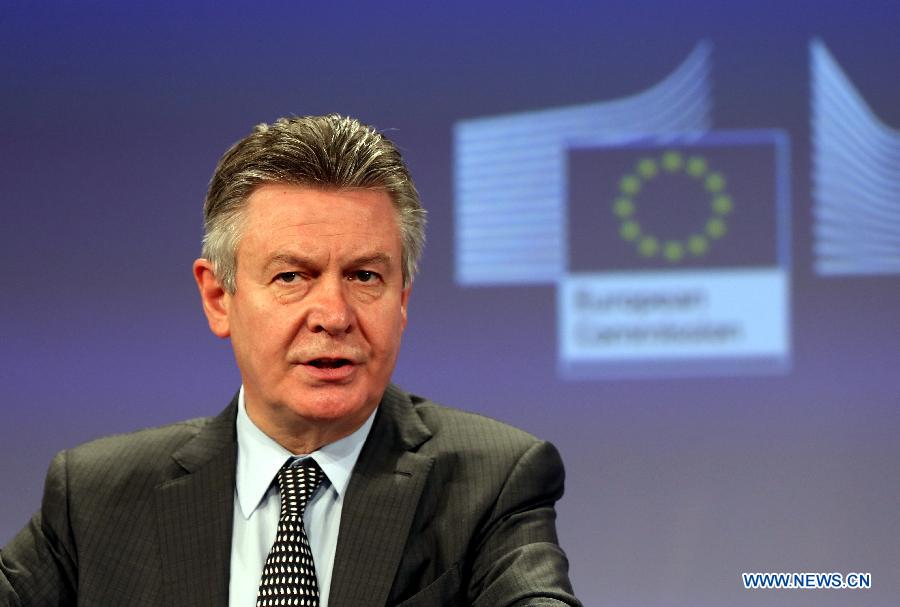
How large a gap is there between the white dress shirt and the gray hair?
0.30 meters

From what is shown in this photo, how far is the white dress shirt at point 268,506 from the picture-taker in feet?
6.61

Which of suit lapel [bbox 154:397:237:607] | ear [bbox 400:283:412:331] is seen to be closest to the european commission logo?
ear [bbox 400:283:412:331]

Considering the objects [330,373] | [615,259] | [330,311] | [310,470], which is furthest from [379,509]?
[615,259]

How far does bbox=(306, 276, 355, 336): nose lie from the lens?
192cm

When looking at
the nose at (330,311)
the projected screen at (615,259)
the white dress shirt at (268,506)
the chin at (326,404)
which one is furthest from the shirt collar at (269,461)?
the projected screen at (615,259)

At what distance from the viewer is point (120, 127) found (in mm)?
3961

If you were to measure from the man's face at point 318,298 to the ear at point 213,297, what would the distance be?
10cm

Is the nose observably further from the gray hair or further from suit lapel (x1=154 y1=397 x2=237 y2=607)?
suit lapel (x1=154 y1=397 x2=237 y2=607)

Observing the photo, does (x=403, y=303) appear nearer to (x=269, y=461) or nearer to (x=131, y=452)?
(x=269, y=461)

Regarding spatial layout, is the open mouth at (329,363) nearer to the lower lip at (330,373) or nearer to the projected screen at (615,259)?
the lower lip at (330,373)

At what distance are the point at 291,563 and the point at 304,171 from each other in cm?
65

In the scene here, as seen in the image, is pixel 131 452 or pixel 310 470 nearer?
pixel 310 470

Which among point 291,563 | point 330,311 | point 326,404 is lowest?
point 291,563

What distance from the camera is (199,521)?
2.05 metres
